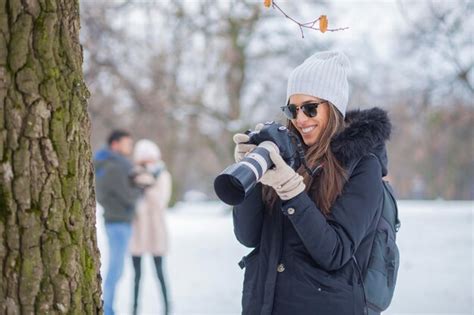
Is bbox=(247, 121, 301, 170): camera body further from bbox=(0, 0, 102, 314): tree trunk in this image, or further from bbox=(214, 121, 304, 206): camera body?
bbox=(0, 0, 102, 314): tree trunk

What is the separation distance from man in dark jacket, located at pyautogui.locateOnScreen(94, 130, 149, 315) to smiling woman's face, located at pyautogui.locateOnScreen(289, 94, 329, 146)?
4495 millimetres

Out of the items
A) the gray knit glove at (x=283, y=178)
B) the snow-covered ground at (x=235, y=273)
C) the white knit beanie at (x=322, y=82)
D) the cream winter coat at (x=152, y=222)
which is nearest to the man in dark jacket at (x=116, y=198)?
the cream winter coat at (x=152, y=222)

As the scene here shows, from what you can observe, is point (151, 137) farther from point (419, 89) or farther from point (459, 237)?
point (459, 237)

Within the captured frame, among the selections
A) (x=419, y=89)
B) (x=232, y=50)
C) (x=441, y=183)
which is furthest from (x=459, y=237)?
(x=441, y=183)

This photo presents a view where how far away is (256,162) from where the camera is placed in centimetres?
250

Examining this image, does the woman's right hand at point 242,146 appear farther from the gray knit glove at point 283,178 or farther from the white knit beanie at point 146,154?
the white knit beanie at point 146,154

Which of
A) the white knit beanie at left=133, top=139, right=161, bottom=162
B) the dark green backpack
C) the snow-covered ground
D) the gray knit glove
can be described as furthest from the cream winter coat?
the gray knit glove

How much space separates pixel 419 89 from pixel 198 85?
27.4 feet

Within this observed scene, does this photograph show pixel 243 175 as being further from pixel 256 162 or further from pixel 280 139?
pixel 280 139

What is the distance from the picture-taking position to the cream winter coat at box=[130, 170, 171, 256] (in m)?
7.39

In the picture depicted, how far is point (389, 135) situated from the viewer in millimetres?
3021

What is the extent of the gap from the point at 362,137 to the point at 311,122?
0.68ft

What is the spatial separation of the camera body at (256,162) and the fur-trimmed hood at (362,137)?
0.57 ft

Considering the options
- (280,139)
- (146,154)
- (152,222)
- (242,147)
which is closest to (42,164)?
(242,147)
